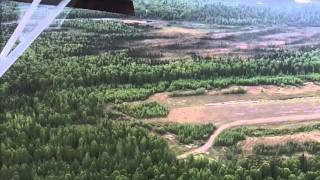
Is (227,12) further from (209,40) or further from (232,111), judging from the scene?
(232,111)

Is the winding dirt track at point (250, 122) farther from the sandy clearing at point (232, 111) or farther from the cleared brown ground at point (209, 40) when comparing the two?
the cleared brown ground at point (209, 40)

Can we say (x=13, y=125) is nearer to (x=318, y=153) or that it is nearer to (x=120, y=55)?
(x=120, y=55)

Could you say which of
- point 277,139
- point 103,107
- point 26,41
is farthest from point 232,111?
point 26,41

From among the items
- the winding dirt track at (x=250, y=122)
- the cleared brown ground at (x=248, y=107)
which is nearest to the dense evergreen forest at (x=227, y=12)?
the cleared brown ground at (x=248, y=107)

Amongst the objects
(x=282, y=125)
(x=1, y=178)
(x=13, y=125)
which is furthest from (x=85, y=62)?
(x=282, y=125)

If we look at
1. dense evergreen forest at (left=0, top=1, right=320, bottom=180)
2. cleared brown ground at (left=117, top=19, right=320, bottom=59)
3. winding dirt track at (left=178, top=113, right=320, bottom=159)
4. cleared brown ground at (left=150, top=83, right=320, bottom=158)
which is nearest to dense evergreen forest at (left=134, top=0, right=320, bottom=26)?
cleared brown ground at (left=117, top=19, right=320, bottom=59)

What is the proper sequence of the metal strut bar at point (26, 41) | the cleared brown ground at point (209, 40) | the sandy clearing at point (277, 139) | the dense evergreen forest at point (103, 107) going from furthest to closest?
the cleared brown ground at point (209, 40), the sandy clearing at point (277, 139), the dense evergreen forest at point (103, 107), the metal strut bar at point (26, 41)
